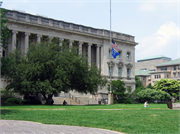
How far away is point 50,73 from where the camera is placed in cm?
3509

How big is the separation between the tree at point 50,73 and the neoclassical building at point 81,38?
7.51 metres

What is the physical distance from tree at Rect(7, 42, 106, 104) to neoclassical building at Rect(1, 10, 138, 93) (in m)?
7.51

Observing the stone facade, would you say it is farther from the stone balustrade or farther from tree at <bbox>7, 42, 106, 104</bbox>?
tree at <bbox>7, 42, 106, 104</bbox>

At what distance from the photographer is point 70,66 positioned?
3406 cm

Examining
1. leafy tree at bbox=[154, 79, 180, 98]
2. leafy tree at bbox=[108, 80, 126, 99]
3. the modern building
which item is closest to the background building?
leafy tree at bbox=[108, 80, 126, 99]

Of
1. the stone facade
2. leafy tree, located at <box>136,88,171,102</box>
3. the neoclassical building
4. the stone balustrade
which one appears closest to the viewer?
the stone balustrade

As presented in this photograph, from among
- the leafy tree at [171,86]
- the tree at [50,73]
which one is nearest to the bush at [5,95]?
the tree at [50,73]

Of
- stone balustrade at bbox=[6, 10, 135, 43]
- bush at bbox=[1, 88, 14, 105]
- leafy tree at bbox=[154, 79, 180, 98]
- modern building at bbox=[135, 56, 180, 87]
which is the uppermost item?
stone balustrade at bbox=[6, 10, 135, 43]

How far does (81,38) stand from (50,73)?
2642 centimetres

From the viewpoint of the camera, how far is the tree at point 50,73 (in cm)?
3291

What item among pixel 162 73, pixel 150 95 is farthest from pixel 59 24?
pixel 162 73

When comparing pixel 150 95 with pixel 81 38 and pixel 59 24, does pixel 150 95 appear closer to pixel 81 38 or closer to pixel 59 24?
pixel 81 38

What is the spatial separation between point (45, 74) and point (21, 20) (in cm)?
2125

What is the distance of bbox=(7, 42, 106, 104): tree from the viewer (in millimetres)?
32906
